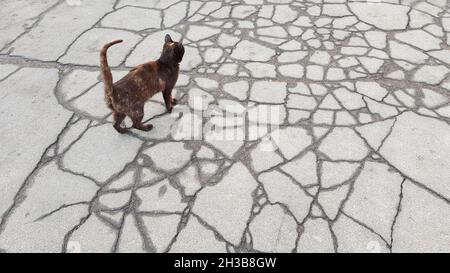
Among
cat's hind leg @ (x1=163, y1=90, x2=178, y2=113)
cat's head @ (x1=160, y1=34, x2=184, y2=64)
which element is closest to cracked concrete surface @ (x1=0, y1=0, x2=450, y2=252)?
cat's hind leg @ (x1=163, y1=90, x2=178, y2=113)

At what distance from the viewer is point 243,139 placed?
333 centimetres

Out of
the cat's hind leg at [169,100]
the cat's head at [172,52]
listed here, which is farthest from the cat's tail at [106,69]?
the cat's hind leg at [169,100]

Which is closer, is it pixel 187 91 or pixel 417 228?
pixel 417 228

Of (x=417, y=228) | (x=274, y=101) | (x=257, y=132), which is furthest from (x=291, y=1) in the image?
(x=417, y=228)

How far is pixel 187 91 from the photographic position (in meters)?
3.86

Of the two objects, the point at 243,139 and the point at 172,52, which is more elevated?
the point at 172,52

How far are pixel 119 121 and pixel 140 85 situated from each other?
18.1 inches

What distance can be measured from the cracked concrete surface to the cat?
1.11ft

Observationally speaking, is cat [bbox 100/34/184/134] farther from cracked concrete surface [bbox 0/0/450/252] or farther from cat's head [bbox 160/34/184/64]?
cracked concrete surface [bbox 0/0/450/252]

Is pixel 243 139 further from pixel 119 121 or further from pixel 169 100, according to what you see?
pixel 119 121

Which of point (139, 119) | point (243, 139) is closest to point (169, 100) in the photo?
point (139, 119)

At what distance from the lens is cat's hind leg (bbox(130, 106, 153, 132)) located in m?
3.13

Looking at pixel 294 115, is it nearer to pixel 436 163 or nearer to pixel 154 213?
pixel 436 163
